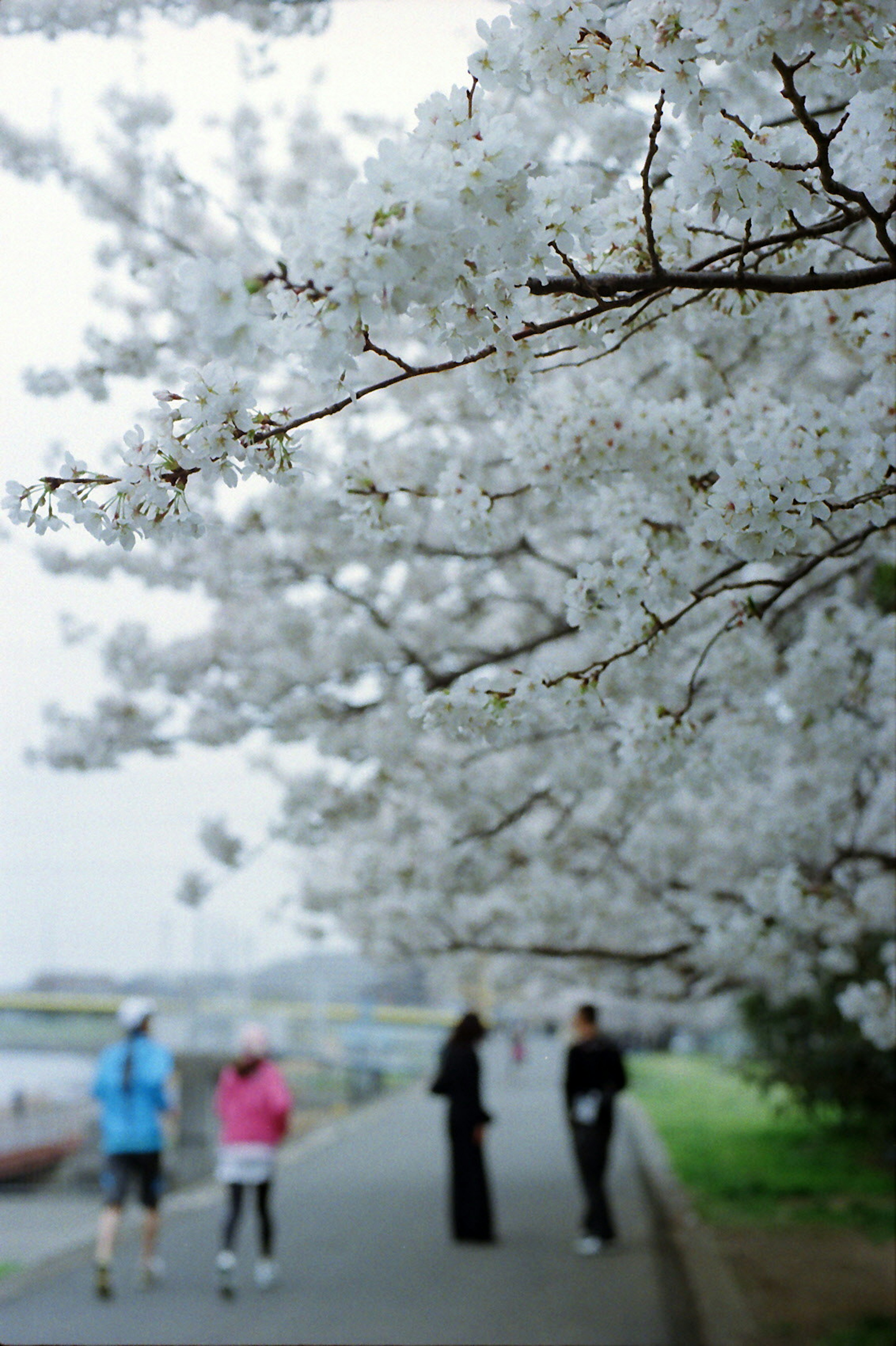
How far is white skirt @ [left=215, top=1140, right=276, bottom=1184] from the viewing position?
798 cm

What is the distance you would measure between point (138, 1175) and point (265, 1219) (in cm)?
90

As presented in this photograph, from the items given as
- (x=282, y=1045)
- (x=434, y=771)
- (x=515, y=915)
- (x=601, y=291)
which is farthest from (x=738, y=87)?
(x=282, y=1045)

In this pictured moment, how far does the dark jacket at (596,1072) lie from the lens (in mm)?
9656

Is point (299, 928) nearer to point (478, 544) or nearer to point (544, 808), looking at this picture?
point (544, 808)

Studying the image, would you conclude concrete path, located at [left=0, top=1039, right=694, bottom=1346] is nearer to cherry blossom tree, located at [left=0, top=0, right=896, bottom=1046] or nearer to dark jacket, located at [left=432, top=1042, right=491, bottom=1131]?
dark jacket, located at [left=432, top=1042, right=491, bottom=1131]

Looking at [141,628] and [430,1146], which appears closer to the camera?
[141,628]

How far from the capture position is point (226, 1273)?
746 centimetres

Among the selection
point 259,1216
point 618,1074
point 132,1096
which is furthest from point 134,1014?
point 618,1074

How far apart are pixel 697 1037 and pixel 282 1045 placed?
130ft

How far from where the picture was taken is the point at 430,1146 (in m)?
16.4

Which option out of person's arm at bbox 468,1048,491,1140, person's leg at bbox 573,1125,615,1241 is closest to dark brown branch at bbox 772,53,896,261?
person's leg at bbox 573,1125,615,1241

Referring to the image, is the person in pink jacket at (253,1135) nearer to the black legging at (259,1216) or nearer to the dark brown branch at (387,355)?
the black legging at (259,1216)

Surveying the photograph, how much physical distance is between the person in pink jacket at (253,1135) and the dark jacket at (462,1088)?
2.00 m

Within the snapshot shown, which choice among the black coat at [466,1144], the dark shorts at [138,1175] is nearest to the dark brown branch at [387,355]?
the dark shorts at [138,1175]
